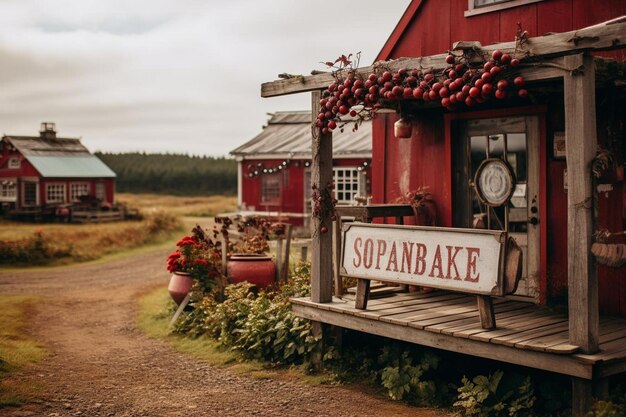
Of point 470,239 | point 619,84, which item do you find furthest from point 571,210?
point 619,84

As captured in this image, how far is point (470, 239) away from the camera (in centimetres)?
624

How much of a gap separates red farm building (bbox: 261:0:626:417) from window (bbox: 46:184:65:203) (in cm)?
2884

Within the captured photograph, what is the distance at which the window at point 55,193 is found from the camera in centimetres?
3484

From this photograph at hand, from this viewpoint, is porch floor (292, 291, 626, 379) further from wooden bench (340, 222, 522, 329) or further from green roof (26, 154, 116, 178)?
green roof (26, 154, 116, 178)

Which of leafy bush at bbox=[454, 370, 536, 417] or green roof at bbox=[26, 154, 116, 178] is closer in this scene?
leafy bush at bbox=[454, 370, 536, 417]

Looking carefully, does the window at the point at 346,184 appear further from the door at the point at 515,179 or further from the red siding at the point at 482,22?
the door at the point at 515,179

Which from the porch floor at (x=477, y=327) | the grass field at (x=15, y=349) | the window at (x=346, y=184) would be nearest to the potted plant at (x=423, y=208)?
the porch floor at (x=477, y=327)

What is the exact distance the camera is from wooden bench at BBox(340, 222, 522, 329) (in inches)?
237

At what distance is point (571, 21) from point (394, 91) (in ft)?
8.50

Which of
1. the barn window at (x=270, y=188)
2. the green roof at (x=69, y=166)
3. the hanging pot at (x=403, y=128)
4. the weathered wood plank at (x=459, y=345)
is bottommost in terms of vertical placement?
the weathered wood plank at (x=459, y=345)

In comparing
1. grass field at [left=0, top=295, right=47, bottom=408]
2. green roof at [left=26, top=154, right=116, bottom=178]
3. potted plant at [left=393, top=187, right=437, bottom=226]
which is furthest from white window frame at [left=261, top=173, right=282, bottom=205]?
potted plant at [left=393, top=187, right=437, bottom=226]

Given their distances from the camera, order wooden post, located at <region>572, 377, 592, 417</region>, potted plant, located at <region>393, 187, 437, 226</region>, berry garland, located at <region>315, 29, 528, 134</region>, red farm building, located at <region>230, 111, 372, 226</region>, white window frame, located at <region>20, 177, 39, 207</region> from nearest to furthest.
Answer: wooden post, located at <region>572, 377, 592, 417</region>, berry garland, located at <region>315, 29, 528, 134</region>, potted plant, located at <region>393, 187, 437, 226</region>, red farm building, located at <region>230, 111, 372, 226</region>, white window frame, located at <region>20, 177, 39, 207</region>

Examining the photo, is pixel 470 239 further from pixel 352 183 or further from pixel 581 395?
pixel 352 183

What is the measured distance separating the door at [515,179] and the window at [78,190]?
30.7 m
